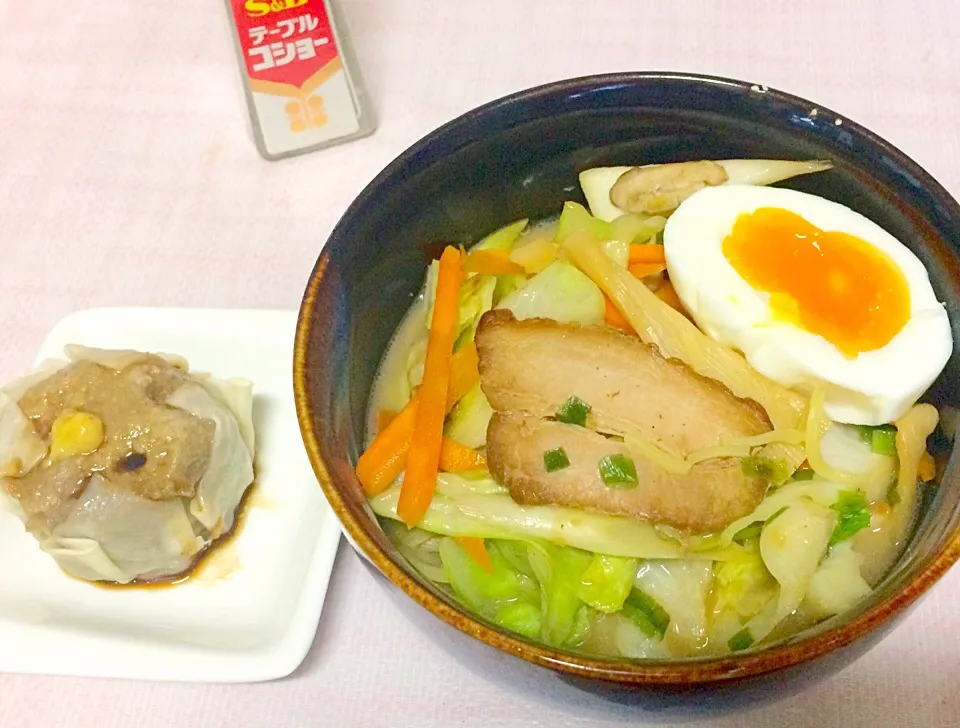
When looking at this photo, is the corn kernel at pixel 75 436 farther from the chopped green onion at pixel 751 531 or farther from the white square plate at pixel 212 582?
the chopped green onion at pixel 751 531

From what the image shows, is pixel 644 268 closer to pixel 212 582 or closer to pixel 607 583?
pixel 607 583

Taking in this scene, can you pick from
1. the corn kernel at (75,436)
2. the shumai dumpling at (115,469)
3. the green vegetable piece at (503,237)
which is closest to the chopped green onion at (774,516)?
the green vegetable piece at (503,237)

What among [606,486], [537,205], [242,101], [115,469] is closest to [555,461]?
[606,486]

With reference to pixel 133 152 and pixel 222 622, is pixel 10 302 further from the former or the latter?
pixel 222 622

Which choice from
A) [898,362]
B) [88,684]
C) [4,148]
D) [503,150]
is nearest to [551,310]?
[503,150]

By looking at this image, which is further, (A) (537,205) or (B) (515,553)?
(A) (537,205)

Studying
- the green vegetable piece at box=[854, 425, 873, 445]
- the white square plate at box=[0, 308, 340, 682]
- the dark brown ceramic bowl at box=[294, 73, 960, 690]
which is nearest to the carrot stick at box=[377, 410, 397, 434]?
the dark brown ceramic bowl at box=[294, 73, 960, 690]
